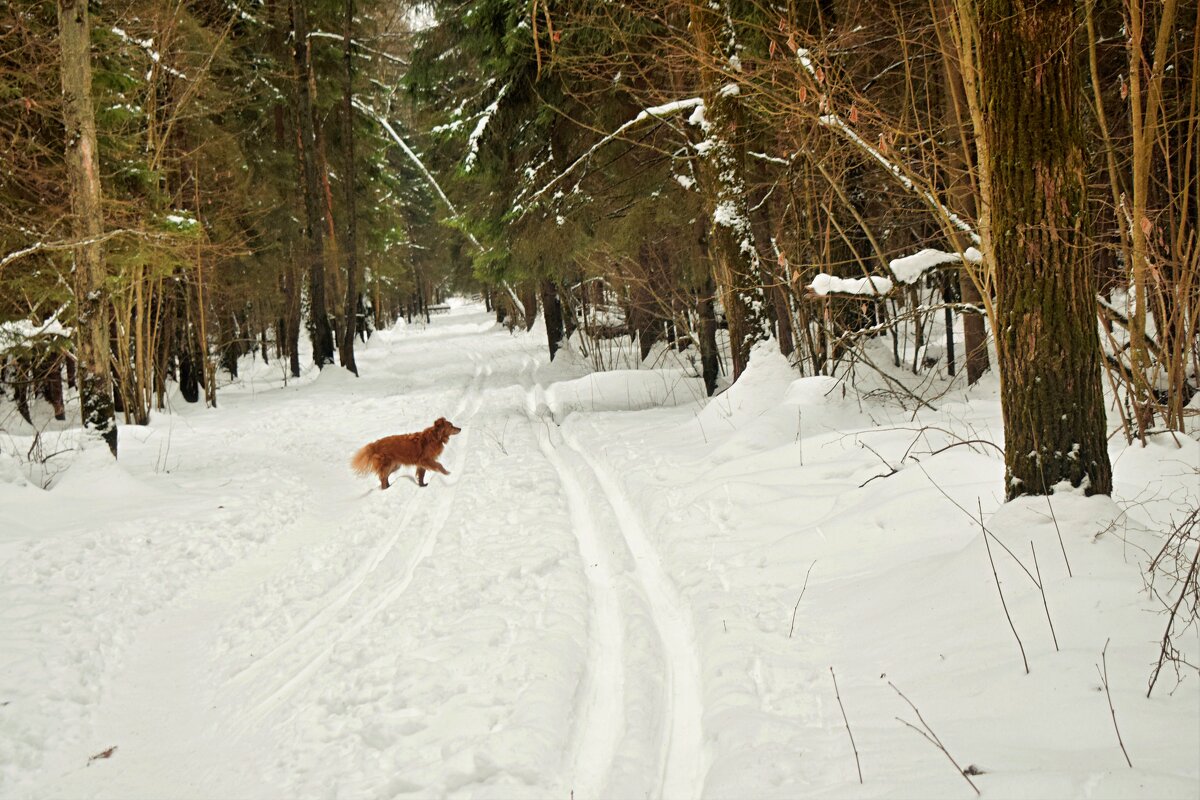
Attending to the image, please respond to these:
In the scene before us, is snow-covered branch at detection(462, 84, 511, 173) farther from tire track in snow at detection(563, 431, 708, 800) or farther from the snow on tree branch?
tire track in snow at detection(563, 431, 708, 800)

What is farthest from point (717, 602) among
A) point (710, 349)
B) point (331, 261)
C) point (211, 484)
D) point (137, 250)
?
point (331, 261)

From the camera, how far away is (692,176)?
453 inches

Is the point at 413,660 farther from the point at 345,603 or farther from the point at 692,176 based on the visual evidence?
the point at 692,176

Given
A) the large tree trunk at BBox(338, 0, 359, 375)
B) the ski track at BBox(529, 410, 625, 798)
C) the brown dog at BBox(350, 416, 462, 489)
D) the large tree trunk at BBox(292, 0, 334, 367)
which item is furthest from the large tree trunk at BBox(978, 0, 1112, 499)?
the large tree trunk at BBox(338, 0, 359, 375)

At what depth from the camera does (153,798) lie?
10.1 feet

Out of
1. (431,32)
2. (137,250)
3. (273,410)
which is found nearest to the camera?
(137,250)

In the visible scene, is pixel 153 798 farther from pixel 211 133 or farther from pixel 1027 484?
pixel 211 133

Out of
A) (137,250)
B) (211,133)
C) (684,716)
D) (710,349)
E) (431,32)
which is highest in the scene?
(431,32)

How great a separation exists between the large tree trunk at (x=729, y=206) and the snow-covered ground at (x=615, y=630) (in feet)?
8.86

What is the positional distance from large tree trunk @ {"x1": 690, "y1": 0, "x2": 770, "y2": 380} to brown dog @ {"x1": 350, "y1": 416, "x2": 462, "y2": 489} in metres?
4.39

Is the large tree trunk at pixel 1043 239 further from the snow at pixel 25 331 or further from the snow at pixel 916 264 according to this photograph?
the snow at pixel 25 331

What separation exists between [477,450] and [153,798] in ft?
22.0

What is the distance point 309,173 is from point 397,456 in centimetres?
1403

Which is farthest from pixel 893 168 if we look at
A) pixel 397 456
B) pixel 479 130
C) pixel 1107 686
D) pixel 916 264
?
pixel 479 130
